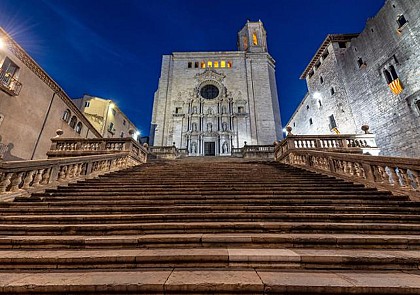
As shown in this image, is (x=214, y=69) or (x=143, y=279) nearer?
(x=143, y=279)

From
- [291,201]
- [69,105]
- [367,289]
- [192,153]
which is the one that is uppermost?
[69,105]

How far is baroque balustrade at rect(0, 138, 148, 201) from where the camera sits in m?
4.93

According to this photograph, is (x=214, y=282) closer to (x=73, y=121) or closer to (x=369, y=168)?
(x=369, y=168)

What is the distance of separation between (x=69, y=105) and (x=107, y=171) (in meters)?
13.2

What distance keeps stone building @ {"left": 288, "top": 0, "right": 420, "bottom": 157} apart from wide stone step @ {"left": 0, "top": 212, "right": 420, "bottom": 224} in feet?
43.2

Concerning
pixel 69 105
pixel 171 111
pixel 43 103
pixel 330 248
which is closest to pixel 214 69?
pixel 171 111

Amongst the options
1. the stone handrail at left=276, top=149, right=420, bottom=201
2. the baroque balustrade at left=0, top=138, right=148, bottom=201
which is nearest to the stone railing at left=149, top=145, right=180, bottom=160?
the baroque balustrade at left=0, top=138, right=148, bottom=201

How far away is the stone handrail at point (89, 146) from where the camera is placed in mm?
10883

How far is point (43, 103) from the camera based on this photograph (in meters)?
14.5

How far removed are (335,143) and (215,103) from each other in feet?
61.9

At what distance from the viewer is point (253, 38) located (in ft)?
113

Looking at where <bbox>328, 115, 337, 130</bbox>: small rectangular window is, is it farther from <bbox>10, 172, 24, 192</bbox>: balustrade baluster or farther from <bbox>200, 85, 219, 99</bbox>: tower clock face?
<bbox>10, 172, 24, 192</bbox>: balustrade baluster

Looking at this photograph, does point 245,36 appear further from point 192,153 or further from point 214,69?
point 192,153

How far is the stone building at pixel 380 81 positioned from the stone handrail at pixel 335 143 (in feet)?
14.7
